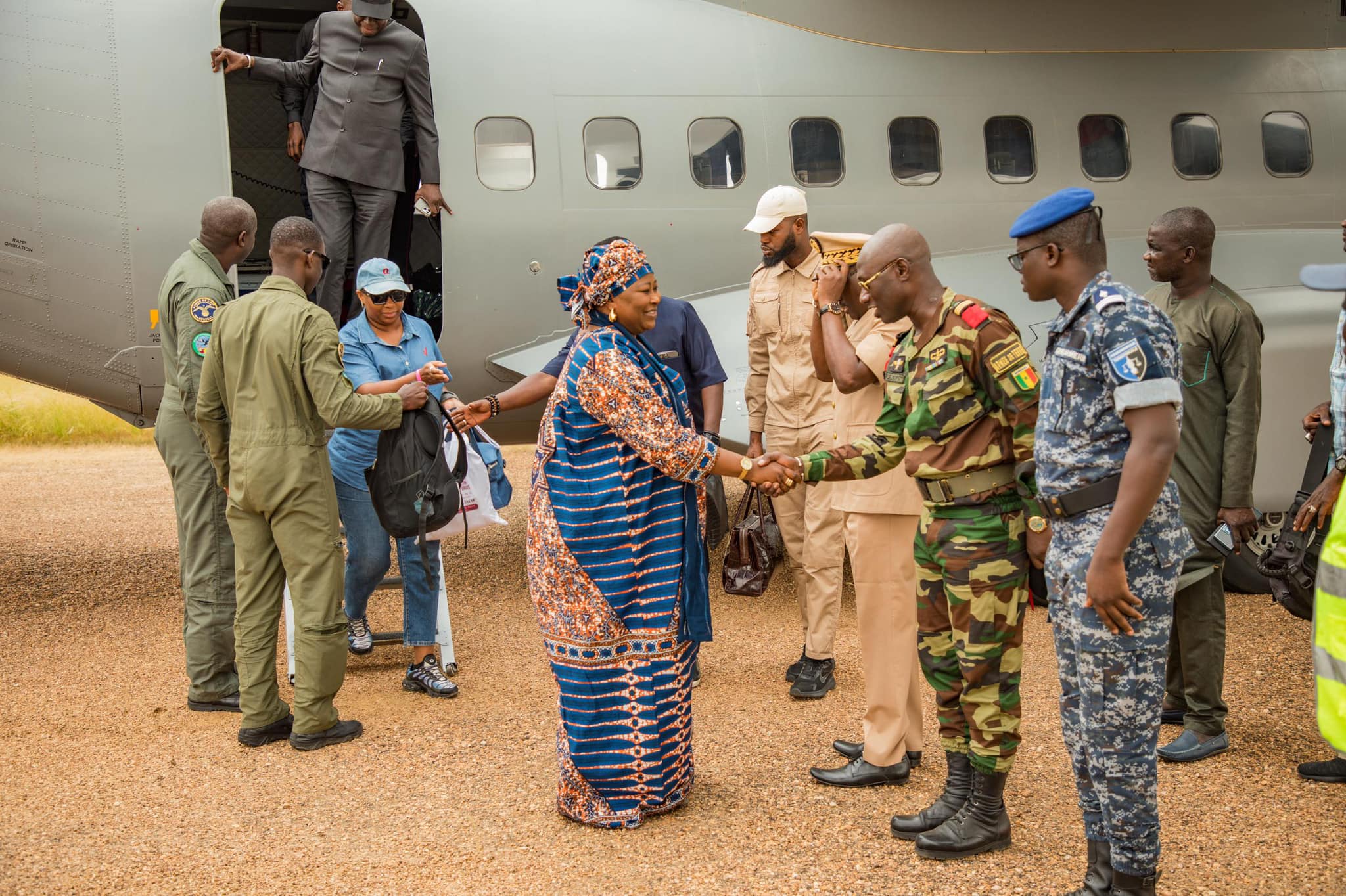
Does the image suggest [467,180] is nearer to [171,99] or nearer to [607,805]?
[171,99]

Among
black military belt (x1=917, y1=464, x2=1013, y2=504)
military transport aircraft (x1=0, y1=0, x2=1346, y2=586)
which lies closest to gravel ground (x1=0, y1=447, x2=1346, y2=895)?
black military belt (x1=917, y1=464, x2=1013, y2=504)

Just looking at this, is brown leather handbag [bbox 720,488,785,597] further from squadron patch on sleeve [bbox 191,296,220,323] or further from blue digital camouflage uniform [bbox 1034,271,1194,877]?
squadron patch on sleeve [bbox 191,296,220,323]

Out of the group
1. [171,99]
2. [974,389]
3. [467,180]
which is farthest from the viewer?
[467,180]

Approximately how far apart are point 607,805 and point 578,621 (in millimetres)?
726

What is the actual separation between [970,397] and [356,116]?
4.62m

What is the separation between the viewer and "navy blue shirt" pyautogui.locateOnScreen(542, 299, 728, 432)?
223 inches

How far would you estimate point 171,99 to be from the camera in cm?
676

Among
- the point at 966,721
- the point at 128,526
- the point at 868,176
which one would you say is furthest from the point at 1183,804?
the point at 128,526

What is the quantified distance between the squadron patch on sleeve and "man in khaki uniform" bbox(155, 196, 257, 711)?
0.44 feet

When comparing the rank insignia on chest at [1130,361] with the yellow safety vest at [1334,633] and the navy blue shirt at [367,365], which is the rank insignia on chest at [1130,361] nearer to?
the yellow safety vest at [1334,633]

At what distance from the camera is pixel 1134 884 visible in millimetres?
3203

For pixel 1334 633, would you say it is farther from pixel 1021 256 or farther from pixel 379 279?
pixel 379 279

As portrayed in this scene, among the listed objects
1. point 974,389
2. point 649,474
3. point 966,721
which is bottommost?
point 966,721

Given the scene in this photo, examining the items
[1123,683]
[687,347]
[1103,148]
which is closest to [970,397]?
[1123,683]
